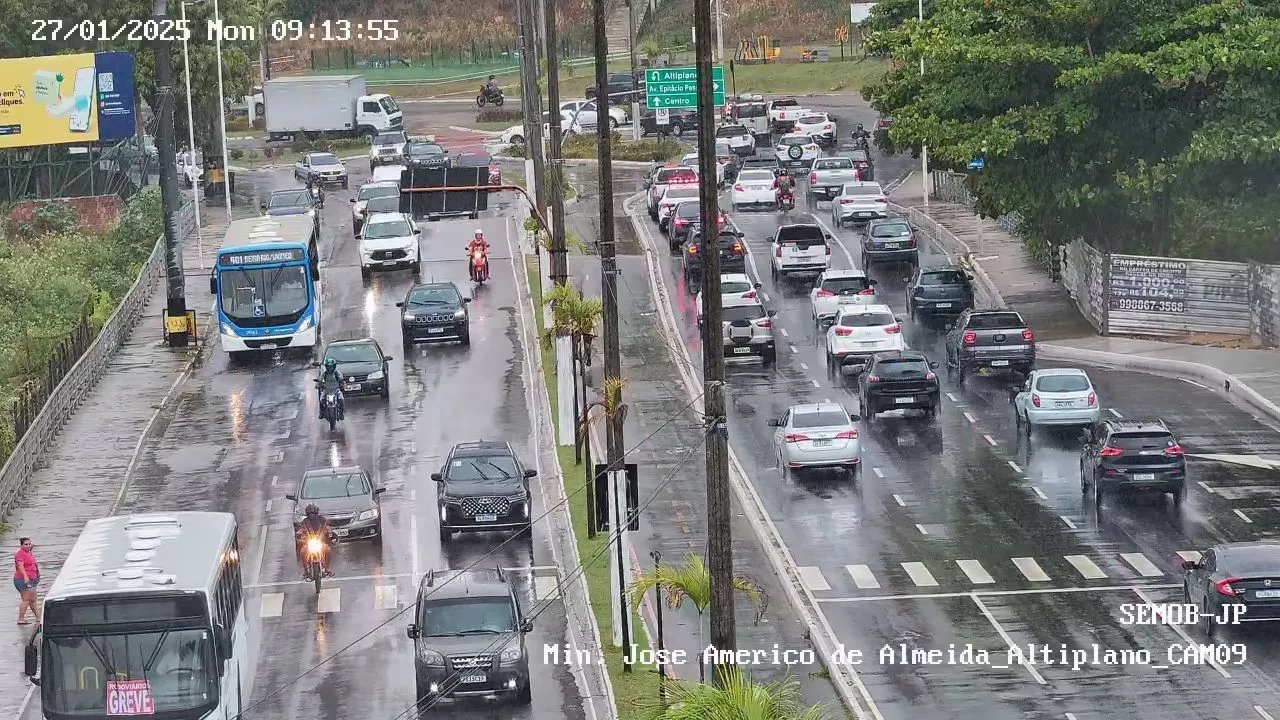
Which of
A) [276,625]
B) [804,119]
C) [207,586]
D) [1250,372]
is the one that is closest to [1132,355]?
[1250,372]

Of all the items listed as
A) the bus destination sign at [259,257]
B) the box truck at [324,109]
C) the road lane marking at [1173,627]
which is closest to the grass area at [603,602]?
the road lane marking at [1173,627]

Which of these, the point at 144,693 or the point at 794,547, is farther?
the point at 794,547

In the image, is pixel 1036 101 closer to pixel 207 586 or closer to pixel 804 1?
pixel 207 586

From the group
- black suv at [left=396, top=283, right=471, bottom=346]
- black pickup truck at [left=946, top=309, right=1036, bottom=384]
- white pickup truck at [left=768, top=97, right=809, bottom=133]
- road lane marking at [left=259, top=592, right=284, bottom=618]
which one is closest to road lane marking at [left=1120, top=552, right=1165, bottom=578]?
road lane marking at [left=259, top=592, right=284, bottom=618]

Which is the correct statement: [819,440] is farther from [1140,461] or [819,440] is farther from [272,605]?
[272,605]

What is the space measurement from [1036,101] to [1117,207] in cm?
403

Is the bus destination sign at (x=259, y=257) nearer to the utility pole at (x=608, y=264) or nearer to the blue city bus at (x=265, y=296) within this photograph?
the blue city bus at (x=265, y=296)

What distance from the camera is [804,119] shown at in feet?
327

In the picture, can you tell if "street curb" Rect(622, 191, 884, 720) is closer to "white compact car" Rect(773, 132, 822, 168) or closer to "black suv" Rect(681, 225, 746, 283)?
"black suv" Rect(681, 225, 746, 283)

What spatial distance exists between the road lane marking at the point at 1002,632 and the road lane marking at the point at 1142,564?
3081mm

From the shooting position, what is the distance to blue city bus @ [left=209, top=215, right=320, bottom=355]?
56.7m

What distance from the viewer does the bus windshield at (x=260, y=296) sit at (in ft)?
186

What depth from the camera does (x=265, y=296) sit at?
56.8 metres

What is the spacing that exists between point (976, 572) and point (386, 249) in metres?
35.5
